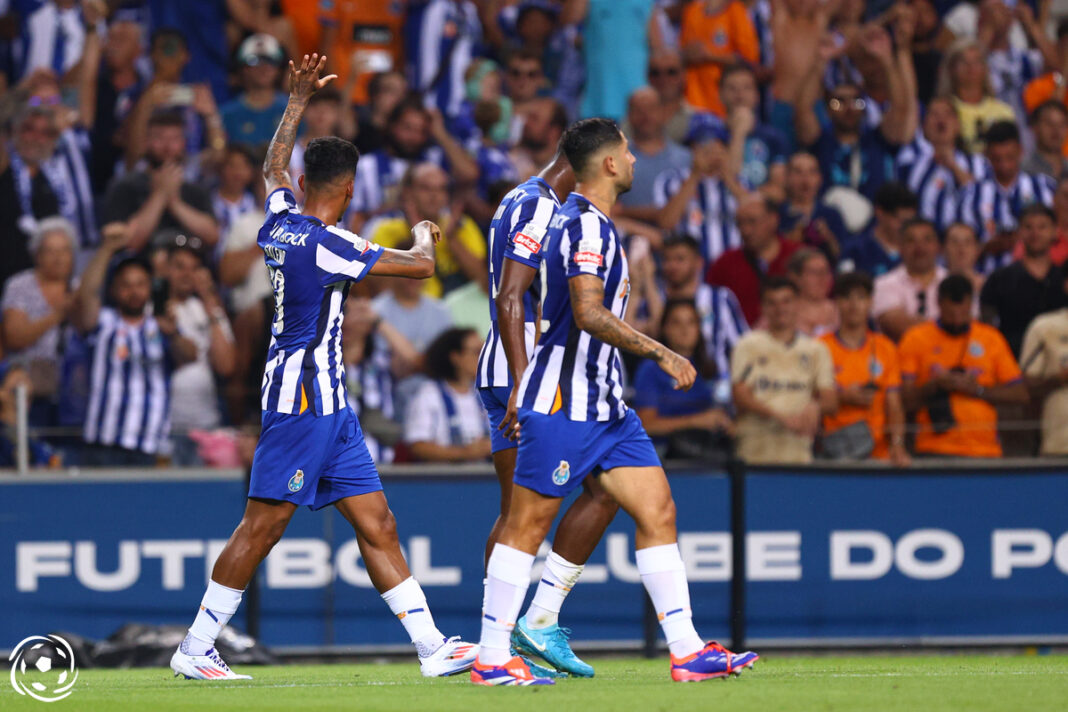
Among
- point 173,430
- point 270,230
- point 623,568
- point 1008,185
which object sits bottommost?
point 623,568

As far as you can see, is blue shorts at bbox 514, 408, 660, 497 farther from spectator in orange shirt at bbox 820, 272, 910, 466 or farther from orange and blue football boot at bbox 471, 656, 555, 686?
spectator in orange shirt at bbox 820, 272, 910, 466

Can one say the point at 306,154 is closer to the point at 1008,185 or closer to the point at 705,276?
the point at 705,276

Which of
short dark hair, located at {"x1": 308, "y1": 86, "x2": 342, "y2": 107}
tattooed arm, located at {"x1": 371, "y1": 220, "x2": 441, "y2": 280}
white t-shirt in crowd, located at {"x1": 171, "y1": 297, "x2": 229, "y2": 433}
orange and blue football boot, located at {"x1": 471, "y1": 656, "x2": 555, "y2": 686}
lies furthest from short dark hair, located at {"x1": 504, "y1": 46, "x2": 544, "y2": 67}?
orange and blue football boot, located at {"x1": 471, "y1": 656, "x2": 555, "y2": 686}

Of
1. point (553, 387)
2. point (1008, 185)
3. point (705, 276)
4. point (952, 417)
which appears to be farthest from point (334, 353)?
point (1008, 185)

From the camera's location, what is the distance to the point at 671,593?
6723 millimetres

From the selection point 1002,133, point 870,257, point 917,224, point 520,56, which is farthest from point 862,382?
point 520,56

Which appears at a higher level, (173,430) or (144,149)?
(144,149)

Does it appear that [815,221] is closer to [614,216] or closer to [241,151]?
[614,216]

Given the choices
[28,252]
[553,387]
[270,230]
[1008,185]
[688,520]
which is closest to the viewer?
[553,387]

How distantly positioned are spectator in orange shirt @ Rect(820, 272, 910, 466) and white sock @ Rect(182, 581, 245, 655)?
526 centimetres

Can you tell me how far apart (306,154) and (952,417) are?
5938 millimetres

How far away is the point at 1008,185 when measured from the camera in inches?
584

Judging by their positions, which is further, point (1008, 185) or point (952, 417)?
point (1008, 185)

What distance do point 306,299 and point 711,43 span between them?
30.5ft
